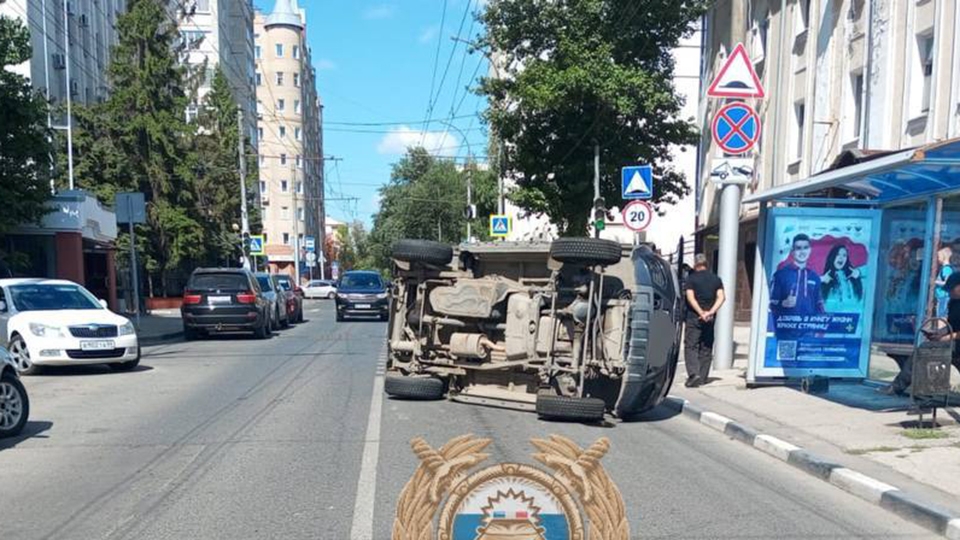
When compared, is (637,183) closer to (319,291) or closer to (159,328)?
(159,328)

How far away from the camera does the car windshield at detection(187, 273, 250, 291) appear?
62.0 ft

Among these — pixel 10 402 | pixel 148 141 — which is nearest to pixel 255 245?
pixel 148 141

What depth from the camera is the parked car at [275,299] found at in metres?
21.8

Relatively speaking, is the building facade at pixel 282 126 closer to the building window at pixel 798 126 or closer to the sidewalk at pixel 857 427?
the building window at pixel 798 126

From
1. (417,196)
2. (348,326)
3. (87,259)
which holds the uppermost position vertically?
(417,196)

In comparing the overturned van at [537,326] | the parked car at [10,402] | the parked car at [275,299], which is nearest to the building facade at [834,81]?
the overturned van at [537,326]

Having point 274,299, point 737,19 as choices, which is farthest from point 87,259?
point 737,19

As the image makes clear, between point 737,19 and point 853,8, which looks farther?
point 853,8

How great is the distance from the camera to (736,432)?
770 centimetres

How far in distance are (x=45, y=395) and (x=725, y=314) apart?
9.71m

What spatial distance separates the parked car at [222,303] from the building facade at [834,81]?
1157cm

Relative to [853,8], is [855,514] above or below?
below

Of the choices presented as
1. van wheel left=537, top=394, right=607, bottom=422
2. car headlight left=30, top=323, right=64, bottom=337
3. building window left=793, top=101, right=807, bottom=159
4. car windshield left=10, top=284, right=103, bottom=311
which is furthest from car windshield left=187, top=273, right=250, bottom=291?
building window left=793, top=101, right=807, bottom=159

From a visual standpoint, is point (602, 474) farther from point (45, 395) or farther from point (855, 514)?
point (45, 395)
